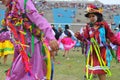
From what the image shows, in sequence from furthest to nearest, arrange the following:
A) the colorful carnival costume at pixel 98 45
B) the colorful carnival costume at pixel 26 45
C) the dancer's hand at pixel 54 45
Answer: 1. the colorful carnival costume at pixel 98 45
2. the colorful carnival costume at pixel 26 45
3. the dancer's hand at pixel 54 45

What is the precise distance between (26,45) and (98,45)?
2817 millimetres

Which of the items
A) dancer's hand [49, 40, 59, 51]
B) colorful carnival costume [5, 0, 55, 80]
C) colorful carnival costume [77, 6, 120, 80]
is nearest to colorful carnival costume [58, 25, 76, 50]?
colorful carnival costume [77, 6, 120, 80]

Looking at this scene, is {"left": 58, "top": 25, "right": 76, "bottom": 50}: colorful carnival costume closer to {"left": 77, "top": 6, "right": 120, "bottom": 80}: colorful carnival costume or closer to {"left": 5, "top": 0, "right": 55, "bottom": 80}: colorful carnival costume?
{"left": 77, "top": 6, "right": 120, "bottom": 80}: colorful carnival costume

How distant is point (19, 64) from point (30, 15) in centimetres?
55

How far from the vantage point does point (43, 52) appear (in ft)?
13.9

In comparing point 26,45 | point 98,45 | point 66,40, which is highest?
point 26,45

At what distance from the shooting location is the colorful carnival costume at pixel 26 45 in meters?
4.11

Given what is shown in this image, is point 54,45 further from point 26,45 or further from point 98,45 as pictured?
point 98,45

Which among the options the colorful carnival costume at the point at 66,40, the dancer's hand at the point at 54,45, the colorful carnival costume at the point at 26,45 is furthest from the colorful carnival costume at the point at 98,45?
the colorful carnival costume at the point at 66,40

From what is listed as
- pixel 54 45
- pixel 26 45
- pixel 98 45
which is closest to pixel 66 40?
pixel 98 45

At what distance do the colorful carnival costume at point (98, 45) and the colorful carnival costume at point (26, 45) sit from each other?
8.56 feet

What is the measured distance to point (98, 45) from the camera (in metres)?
6.80

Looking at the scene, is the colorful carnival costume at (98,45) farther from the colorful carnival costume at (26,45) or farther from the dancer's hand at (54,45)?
the dancer's hand at (54,45)

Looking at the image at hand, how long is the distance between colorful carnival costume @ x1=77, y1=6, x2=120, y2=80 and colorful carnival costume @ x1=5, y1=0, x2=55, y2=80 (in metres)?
2.61
